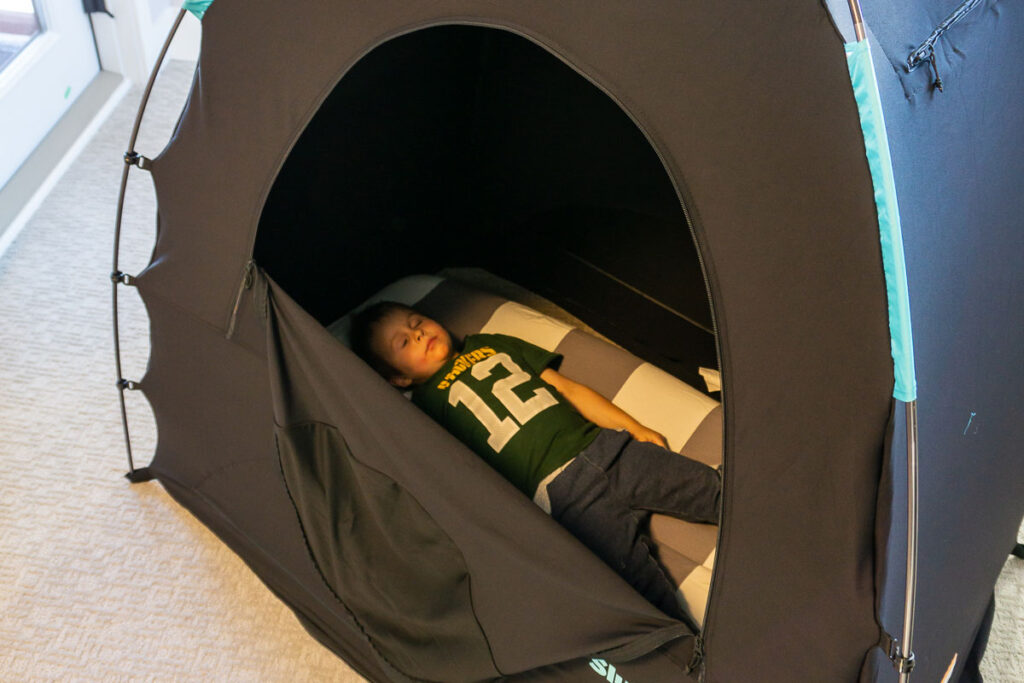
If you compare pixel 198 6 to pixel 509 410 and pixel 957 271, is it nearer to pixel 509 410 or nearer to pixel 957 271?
pixel 509 410

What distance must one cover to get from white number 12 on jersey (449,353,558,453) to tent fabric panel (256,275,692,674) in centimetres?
24

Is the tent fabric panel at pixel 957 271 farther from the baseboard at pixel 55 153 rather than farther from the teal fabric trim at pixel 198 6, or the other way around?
the baseboard at pixel 55 153

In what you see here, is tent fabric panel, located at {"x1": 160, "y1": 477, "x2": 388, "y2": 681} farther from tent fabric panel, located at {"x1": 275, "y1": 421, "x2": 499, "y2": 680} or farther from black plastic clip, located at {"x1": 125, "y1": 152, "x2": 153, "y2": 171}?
black plastic clip, located at {"x1": 125, "y1": 152, "x2": 153, "y2": 171}

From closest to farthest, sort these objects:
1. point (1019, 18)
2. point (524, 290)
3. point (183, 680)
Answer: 1. point (1019, 18)
2. point (183, 680)
3. point (524, 290)

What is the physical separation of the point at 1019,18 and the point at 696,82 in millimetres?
457

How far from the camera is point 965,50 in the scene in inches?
37.6

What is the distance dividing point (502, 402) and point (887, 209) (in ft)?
2.50

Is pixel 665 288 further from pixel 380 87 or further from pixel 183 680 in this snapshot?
pixel 183 680

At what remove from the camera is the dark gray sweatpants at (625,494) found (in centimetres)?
130

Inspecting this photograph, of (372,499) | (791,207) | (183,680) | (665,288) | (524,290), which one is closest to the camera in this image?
(791,207)

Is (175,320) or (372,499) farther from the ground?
(175,320)

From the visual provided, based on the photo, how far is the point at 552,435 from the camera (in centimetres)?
142

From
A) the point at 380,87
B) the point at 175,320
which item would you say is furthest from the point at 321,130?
the point at 175,320

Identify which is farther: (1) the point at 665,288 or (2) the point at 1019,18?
(1) the point at 665,288
